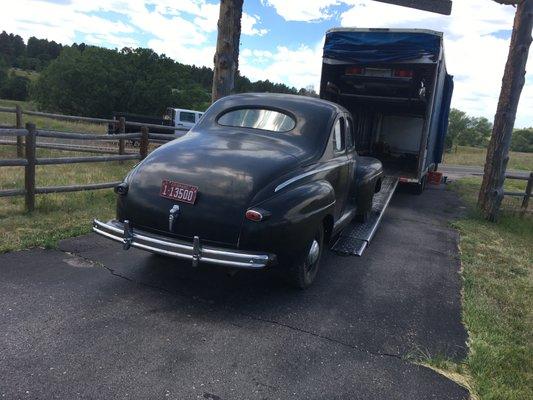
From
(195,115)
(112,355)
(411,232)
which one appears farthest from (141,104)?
(112,355)

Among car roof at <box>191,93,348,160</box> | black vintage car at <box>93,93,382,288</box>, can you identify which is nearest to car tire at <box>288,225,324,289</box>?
black vintage car at <box>93,93,382,288</box>

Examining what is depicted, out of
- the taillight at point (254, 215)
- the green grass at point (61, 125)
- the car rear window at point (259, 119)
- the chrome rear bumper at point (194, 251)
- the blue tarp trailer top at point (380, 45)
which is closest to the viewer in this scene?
the chrome rear bumper at point (194, 251)

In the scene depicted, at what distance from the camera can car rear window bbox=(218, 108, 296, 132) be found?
5102mm

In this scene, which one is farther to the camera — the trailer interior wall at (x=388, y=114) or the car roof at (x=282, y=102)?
the trailer interior wall at (x=388, y=114)

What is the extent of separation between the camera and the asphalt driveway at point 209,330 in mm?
2865

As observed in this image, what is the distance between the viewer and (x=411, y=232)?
7.85m

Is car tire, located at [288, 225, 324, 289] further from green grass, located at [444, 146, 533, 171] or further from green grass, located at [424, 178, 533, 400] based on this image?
green grass, located at [444, 146, 533, 171]

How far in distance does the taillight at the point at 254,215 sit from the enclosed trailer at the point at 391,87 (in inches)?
189

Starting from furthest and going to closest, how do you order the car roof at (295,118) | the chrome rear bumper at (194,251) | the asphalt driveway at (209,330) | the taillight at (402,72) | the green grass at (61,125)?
the green grass at (61,125), the taillight at (402,72), the car roof at (295,118), the chrome rear bumper at (194,251), the asphalt driveway at (209,330)

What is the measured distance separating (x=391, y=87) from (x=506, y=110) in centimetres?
273

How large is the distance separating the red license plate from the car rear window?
150cm

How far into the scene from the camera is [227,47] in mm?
8438

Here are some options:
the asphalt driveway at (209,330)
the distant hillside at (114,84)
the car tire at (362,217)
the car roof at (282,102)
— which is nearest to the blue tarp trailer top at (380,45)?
the car tire at (362,217)

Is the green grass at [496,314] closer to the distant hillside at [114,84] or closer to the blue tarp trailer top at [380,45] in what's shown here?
the blue tarp trailer top at [380,45]
